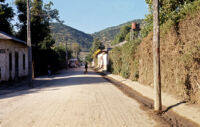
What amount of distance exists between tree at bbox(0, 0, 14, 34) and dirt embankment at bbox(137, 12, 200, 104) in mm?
27304

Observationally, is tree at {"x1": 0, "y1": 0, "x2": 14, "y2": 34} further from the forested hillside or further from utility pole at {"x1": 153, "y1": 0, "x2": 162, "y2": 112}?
utility pole at {"x1": 153, "y1": 0, "x2": 162, "y2": 112}

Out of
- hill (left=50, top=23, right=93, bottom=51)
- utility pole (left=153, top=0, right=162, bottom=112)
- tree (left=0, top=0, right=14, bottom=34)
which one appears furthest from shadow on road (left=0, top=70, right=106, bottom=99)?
hill (left=50, top=23, right=93, bottom=51)

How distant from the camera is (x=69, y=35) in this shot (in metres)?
156

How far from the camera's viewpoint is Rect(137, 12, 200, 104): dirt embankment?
8.19m

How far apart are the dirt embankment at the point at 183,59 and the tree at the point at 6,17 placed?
27.3m

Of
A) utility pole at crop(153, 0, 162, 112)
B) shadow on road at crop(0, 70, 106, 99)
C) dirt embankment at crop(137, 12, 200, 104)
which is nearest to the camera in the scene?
utility pole at crop(153, 0, 162, 112)

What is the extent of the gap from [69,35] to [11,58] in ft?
448

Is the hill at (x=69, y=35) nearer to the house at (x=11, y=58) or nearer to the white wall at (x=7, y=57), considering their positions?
the house at (x=11, y=58)

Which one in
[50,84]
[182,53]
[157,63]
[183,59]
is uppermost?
[182,53]

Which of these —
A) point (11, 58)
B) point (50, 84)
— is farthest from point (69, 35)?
point (50, 84)

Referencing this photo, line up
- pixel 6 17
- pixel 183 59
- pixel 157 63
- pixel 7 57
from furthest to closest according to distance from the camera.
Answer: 1. pixel 6 17
2. pixel 7 57
3. pixel 183 59
4. pixel 157 63

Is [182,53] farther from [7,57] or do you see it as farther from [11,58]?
[11,58]

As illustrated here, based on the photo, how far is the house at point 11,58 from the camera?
63.3 feet

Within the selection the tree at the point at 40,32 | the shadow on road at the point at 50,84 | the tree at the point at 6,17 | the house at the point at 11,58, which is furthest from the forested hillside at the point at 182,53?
the tree at the point at 6,17
